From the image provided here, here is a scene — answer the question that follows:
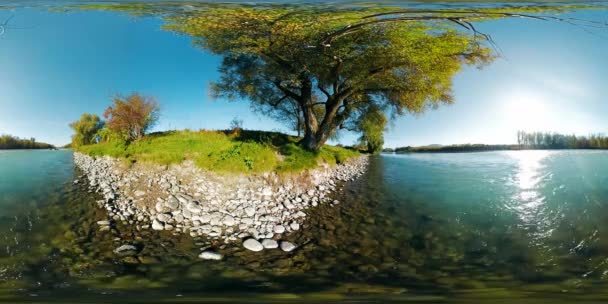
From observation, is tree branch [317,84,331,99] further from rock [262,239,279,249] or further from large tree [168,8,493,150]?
rock [262,239,279,249]

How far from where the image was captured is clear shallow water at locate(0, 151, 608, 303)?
1.68m

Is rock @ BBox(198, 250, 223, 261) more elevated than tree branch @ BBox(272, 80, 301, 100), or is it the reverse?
tree branch @ BBox(272, 80, 301, 100)

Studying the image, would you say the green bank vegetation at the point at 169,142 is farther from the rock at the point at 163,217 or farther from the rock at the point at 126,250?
the rock at the point at 126,250

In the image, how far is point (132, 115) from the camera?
6.17 ft

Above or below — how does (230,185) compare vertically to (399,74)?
below

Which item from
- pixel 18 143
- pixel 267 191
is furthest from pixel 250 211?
pixel 18 143

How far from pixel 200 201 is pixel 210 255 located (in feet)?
1.03

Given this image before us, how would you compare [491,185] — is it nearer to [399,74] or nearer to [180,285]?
[399,74]

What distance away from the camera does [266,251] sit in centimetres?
185

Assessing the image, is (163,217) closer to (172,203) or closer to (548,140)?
(172,203)

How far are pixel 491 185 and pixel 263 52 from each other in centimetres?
153

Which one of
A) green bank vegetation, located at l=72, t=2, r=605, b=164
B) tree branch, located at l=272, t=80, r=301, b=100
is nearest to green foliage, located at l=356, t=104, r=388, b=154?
green bank vegetation, located at l=72, t=2, r=605, b=164

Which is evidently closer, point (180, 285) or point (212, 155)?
point (180, 285)

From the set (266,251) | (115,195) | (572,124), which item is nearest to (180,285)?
(266,251)
